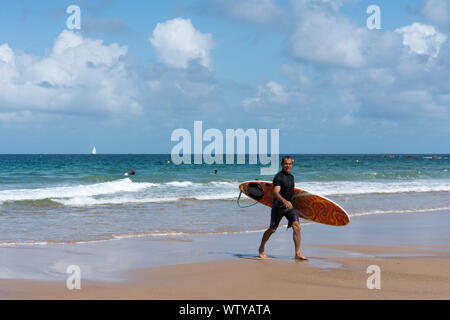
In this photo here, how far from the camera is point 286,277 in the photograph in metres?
6.84

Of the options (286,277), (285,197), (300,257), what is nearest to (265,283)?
(286,277)

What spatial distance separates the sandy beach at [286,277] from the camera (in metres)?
5.95

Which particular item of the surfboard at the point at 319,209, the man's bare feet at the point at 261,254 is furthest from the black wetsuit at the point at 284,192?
the surfboard at the point at 319,209

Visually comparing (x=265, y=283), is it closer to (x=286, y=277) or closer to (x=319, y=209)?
(x=286, y=277)

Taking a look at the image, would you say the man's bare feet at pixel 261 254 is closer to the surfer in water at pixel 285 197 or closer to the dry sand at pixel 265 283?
the dry sand at pixel 265 283

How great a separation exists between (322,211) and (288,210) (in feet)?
5.18

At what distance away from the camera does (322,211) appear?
9.40 m

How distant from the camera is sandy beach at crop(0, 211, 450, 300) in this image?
5.95 m

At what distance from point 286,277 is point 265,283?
442 mm

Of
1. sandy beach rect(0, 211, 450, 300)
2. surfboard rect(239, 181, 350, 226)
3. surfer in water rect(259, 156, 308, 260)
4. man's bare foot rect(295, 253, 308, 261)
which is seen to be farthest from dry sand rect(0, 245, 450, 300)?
surfboard rect(239, 181, 350, 226)

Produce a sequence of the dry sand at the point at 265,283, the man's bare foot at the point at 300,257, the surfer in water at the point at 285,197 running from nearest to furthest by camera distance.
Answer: the dry sand at the point at 265,283 → the surfer in water at the point at 285,197 → the man's bare foot at the point at 300,257

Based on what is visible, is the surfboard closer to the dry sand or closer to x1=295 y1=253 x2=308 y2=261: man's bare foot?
the dry sand
